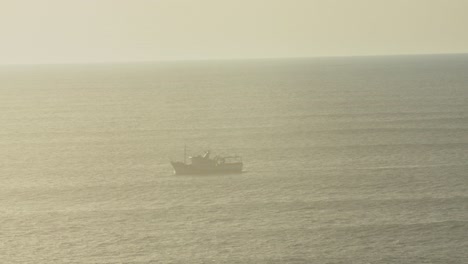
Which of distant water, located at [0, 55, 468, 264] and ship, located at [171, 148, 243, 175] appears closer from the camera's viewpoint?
distant water, located at [0, 55, 468, 264]

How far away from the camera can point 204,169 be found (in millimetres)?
128375

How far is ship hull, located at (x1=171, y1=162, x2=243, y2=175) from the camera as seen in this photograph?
12775 cm

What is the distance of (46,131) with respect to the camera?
628 feet

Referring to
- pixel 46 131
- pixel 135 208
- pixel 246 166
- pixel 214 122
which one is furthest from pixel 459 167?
pixel 46 131

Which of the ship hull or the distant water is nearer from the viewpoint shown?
the distant water

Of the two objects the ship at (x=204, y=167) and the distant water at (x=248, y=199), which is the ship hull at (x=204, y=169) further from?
the distant water at (x=248, y=199)

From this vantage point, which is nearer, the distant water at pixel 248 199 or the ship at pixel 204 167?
the distant water at pixel 248 199

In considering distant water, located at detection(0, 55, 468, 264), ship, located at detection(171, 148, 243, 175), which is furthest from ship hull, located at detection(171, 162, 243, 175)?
distant water, located at detection(0, 55, 468, 264)

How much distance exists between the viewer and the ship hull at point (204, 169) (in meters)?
128

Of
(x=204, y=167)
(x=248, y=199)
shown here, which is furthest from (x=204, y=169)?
(x=248, y=199)

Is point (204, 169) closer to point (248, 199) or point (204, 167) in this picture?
point (204, 167)

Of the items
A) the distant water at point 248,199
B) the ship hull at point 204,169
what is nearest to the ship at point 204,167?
the ship hull at point 204,169

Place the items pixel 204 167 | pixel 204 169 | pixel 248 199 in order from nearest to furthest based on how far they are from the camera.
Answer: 1. pixel 248 199
2. pixel 204 169
3. pixel 204 167

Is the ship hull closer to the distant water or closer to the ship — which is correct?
the ship
